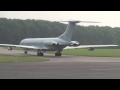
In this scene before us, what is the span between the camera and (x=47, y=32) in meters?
158

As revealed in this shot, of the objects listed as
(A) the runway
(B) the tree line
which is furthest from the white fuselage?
(B) the tree line

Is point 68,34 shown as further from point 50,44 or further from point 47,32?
point 47,32

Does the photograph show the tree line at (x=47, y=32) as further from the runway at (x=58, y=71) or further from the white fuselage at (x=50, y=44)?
the runway at (x=58, y=71)

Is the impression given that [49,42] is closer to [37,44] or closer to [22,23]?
[37,44]

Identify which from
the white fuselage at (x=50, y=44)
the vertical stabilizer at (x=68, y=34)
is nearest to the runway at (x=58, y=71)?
the white fuselage at (x=50, y=44)

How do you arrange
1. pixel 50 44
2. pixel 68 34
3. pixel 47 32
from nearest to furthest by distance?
pixel 68 34 → pixel 50 44 → pixel 47 32

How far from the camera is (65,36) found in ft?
165

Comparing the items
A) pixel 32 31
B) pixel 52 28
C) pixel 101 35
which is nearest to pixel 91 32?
pixel 101 35

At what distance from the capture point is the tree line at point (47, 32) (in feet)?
461

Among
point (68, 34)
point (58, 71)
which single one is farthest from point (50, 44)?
point (58, 71)

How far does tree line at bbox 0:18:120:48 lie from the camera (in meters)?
141

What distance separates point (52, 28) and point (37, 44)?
353 feet

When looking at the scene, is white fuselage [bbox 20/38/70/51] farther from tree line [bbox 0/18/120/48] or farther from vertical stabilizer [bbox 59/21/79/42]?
tree line [bbox 0/18/120/48]

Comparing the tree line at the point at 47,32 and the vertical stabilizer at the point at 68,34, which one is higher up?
the tree line at the point at 47,32
